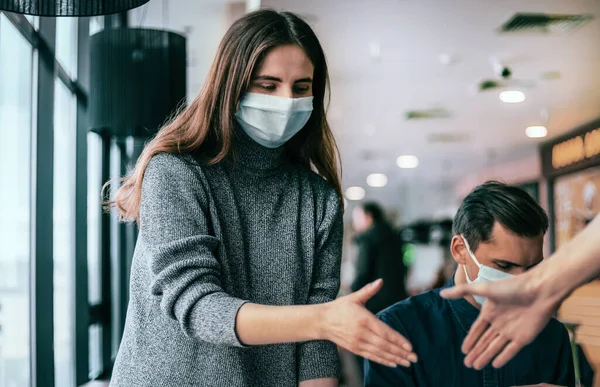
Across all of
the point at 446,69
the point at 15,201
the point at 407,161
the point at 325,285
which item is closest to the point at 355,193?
the point at 407,161

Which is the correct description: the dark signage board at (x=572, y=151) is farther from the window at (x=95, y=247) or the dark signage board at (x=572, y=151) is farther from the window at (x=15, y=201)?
the window at (x=15, y=201)

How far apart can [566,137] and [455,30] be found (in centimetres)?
446

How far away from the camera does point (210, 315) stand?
954 millimetres

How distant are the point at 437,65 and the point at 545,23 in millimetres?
1403

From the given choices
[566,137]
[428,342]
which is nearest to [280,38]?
[428,342]

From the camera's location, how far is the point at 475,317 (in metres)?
1.70

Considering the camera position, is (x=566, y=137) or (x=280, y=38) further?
(x=566, y=137)

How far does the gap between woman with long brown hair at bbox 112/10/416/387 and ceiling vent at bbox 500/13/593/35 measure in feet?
15.2

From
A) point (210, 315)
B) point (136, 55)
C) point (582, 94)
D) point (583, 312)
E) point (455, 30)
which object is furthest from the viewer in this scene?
point (582, 94)

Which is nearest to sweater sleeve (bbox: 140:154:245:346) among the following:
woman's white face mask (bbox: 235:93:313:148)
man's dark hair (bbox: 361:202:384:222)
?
woman's white face mask (bbox: 235:93:313:148)

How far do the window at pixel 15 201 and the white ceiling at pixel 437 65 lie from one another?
2.56 meters

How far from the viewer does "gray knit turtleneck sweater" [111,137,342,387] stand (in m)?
1.04

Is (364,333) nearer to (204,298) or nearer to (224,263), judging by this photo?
(204,298)

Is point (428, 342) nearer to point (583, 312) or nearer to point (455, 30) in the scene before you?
point (455, 30)
